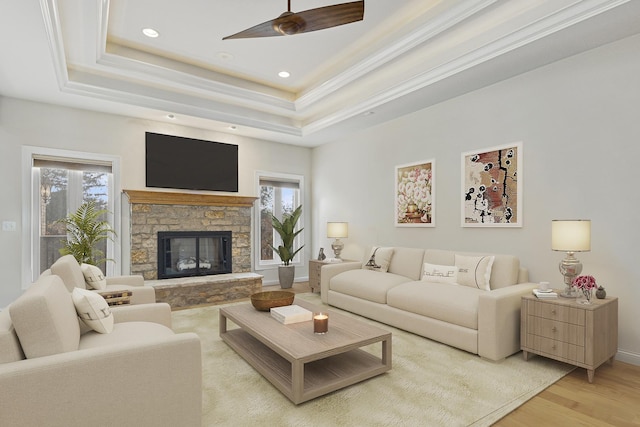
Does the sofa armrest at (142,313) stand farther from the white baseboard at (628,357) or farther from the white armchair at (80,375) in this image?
the white baseboard at (628,357)

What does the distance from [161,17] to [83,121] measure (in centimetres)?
231

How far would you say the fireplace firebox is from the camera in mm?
5371

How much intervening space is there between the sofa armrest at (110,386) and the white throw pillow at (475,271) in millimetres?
2901

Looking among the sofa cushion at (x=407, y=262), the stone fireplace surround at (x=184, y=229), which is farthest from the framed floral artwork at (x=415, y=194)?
the stone fireplace surround at (x=184, y=229)

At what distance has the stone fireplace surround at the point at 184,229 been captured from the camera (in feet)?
16.3

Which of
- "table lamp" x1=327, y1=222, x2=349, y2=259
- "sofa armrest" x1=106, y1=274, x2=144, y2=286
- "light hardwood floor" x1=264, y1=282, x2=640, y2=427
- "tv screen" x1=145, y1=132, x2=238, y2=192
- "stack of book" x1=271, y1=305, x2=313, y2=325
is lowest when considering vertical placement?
"light hardwood floor" x1=264, y1=282, x2=640, y2=427

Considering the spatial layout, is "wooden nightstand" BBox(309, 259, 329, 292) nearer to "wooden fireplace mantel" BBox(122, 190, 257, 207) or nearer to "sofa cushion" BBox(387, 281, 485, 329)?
"wooden fireplace mantel" BBox(122, 190, 257, 207)

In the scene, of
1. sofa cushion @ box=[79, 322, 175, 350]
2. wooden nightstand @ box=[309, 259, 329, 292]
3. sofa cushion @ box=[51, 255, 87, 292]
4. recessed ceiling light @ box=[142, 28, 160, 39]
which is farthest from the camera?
wooden nightstand @ box=[309, 259, 329, 292]

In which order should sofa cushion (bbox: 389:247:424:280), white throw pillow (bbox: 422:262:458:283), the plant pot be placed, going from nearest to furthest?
white throw pillow (bbox: 422:262:458:283) < sofa cushion (bbox: 389:247:424:280) < the plant pot

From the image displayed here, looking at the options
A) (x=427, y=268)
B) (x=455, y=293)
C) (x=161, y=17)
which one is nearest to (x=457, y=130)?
(x=427, y=268)

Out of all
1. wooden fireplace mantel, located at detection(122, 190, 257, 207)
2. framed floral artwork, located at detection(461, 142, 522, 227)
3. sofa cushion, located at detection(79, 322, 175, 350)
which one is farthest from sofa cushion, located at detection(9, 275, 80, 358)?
framed floral artwork, located at detection(461, 142, 522, 227)

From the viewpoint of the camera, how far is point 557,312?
9.03 ft

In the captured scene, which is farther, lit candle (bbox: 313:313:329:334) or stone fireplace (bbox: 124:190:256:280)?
stone fireplace (bbox: 124:190:256:280)

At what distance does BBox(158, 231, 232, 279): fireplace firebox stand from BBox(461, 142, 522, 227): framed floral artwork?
12.6 feet
